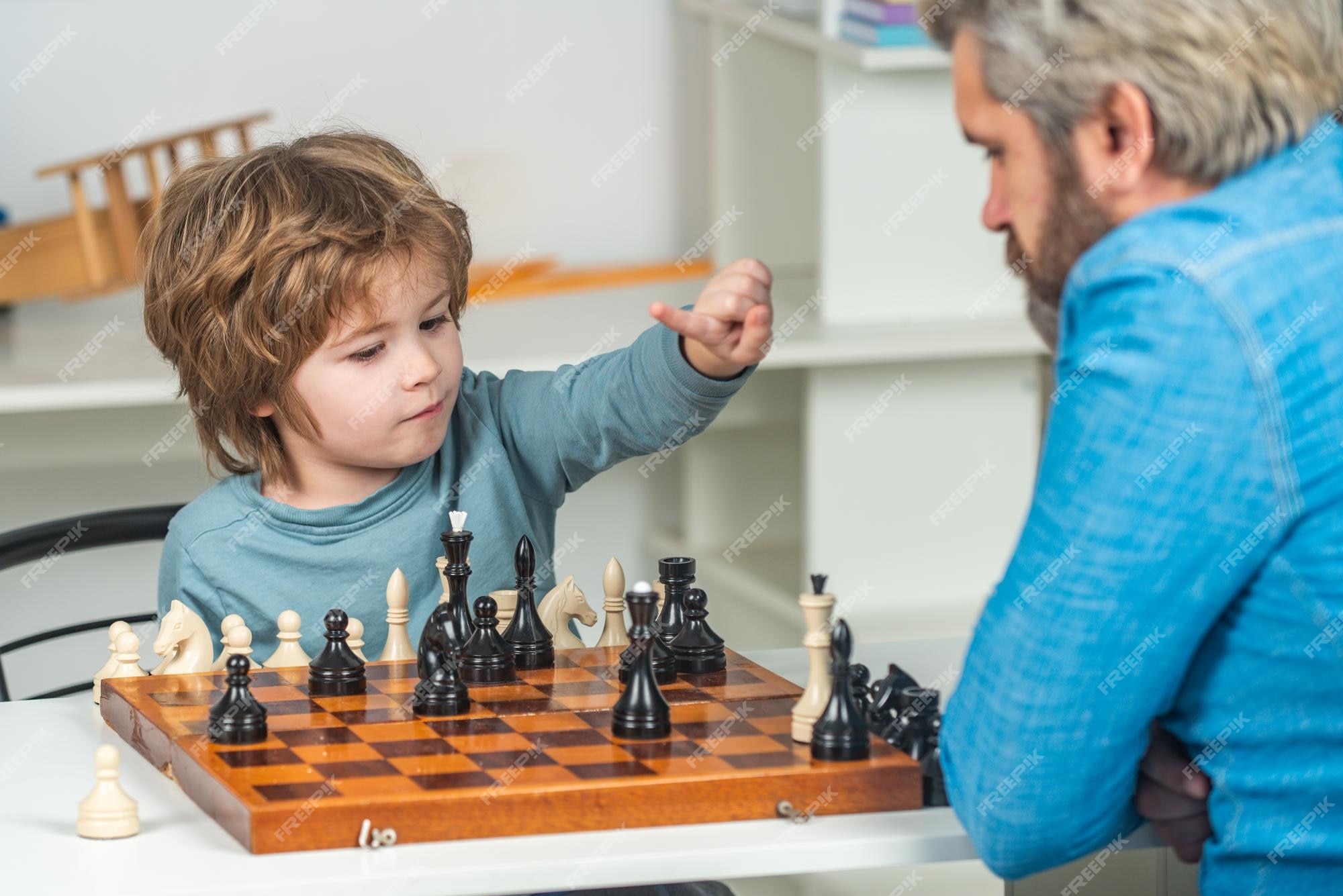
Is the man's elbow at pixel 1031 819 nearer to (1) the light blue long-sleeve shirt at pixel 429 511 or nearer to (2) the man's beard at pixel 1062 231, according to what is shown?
(2) the man's beard at pixel 1062 231

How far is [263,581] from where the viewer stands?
64.1 inches

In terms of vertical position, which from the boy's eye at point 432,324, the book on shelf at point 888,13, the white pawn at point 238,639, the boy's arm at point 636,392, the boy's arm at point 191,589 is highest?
the book on shelf at point 888,13

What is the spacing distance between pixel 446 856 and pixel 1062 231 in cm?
54

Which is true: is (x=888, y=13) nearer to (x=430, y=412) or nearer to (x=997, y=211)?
(x=430, y=412)

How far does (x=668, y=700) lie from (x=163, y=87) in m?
2.16

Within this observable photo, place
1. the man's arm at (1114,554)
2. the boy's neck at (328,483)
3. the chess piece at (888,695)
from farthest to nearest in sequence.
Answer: the boy's neck at (328,483)
the chess piece at (888,695)
the man's arm at (1114,554)

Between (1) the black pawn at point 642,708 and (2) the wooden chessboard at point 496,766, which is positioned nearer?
(2) the wooden chessboard at point 496,766

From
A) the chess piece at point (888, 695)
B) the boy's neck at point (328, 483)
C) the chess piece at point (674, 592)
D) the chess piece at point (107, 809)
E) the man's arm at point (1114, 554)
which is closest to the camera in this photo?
the man's arm at point (1114, 554)

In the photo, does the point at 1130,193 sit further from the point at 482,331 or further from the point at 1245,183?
the point at 482,331

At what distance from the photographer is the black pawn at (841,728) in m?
1.09

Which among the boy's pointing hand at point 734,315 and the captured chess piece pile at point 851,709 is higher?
the boy's pointing hand at point 734,315

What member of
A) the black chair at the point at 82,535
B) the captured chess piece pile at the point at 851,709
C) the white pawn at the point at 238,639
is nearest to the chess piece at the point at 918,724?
the captured chess piece pile at the point at 851,709

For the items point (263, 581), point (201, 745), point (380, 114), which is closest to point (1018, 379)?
point (380, 114)

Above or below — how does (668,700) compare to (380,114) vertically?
below
